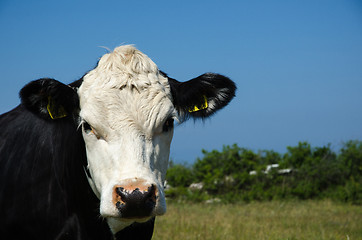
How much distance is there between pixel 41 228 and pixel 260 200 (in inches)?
394

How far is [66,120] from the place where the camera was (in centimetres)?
374

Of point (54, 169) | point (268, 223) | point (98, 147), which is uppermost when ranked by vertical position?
point (98, 147)

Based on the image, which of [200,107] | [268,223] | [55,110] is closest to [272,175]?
[268,223]

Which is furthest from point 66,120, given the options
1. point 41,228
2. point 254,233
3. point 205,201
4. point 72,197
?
point 205,201

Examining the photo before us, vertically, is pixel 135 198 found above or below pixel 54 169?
below

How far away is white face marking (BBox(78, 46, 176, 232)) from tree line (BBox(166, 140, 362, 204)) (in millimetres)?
9818

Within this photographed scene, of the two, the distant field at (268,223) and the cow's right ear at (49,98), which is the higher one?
the cow's right ear at (49,98)

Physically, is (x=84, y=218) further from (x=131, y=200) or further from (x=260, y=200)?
(x=260, y=200)

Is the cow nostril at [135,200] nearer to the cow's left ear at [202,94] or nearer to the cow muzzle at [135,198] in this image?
the cow muzzle at [135,198]

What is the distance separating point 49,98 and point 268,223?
19.4 ft

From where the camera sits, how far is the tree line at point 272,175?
504 inches

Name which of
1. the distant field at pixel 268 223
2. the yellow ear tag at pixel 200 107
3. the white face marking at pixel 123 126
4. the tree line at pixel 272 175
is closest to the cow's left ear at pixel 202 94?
Result: the yellow ear tag at pixel 200 107

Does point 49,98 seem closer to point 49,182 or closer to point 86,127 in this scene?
point 86,127

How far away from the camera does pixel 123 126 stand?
3000mm
